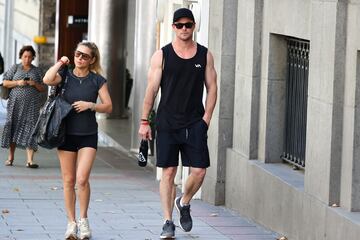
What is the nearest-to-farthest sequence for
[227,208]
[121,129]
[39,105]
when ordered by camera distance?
[227,208] < [39,105] < [121,129]

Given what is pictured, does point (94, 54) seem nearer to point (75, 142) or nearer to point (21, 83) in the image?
point (75, 142)

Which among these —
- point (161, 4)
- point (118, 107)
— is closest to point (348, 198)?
point (161, 4)

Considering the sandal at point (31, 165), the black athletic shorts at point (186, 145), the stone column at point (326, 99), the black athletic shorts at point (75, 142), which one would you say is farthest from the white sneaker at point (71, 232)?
the sandal at point (31, 165)

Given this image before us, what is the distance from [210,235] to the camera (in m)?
11.0

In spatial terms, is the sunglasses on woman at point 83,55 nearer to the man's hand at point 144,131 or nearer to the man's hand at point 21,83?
the man's hand at point 144,131

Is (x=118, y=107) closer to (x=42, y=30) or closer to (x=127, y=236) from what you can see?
(x=42, y=30)

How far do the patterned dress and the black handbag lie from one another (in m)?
7.10

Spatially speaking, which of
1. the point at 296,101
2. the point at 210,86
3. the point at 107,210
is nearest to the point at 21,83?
the point at 107,210

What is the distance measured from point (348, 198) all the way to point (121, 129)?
51.9ft

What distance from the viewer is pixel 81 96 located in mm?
10422

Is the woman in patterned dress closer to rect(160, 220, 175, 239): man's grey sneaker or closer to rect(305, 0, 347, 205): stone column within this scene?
rect(160, 220, 175, 239): man's grey sneaker

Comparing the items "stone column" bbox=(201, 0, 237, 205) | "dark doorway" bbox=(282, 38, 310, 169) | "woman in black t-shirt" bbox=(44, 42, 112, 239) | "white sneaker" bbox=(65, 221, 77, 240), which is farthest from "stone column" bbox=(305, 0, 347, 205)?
"stone column" bbox=(201, 0, 237, 205)

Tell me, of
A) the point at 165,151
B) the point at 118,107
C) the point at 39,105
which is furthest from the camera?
the point at 118,107

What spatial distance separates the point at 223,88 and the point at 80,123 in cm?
323
